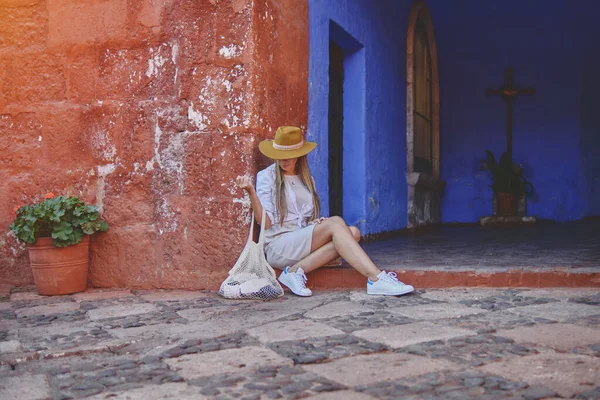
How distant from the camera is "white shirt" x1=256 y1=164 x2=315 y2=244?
4.18m

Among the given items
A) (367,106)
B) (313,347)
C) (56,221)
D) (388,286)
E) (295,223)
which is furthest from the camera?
(367,106)

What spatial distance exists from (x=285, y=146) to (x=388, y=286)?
42.2 inches

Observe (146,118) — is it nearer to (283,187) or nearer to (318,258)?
(283,187)

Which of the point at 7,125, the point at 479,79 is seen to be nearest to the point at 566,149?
the point at 479,79

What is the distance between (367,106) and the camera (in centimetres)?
652

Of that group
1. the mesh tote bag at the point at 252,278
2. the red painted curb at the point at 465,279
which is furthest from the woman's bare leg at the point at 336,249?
the mesh tote bag at the point at 252,278

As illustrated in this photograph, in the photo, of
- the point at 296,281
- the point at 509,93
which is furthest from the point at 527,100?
the point at 296,281

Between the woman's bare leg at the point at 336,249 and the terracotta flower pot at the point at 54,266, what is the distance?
4.68ft

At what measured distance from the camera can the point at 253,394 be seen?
204cm

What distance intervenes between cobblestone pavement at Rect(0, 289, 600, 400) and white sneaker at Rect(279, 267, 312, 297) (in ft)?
0.52

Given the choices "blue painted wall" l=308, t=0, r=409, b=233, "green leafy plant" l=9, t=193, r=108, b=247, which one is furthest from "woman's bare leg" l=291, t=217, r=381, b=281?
"green leafy plant" l=9, t=193, r=108, b=247

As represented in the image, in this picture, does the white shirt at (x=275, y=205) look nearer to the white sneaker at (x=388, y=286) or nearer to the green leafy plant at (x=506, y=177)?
the white sneaker at (x=388, y=286)

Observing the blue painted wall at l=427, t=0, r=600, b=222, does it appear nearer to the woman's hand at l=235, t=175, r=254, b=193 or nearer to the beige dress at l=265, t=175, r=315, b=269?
the beige dress at l=265, t=175, r=315, b=269

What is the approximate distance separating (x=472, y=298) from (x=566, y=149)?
7119 millimetres
